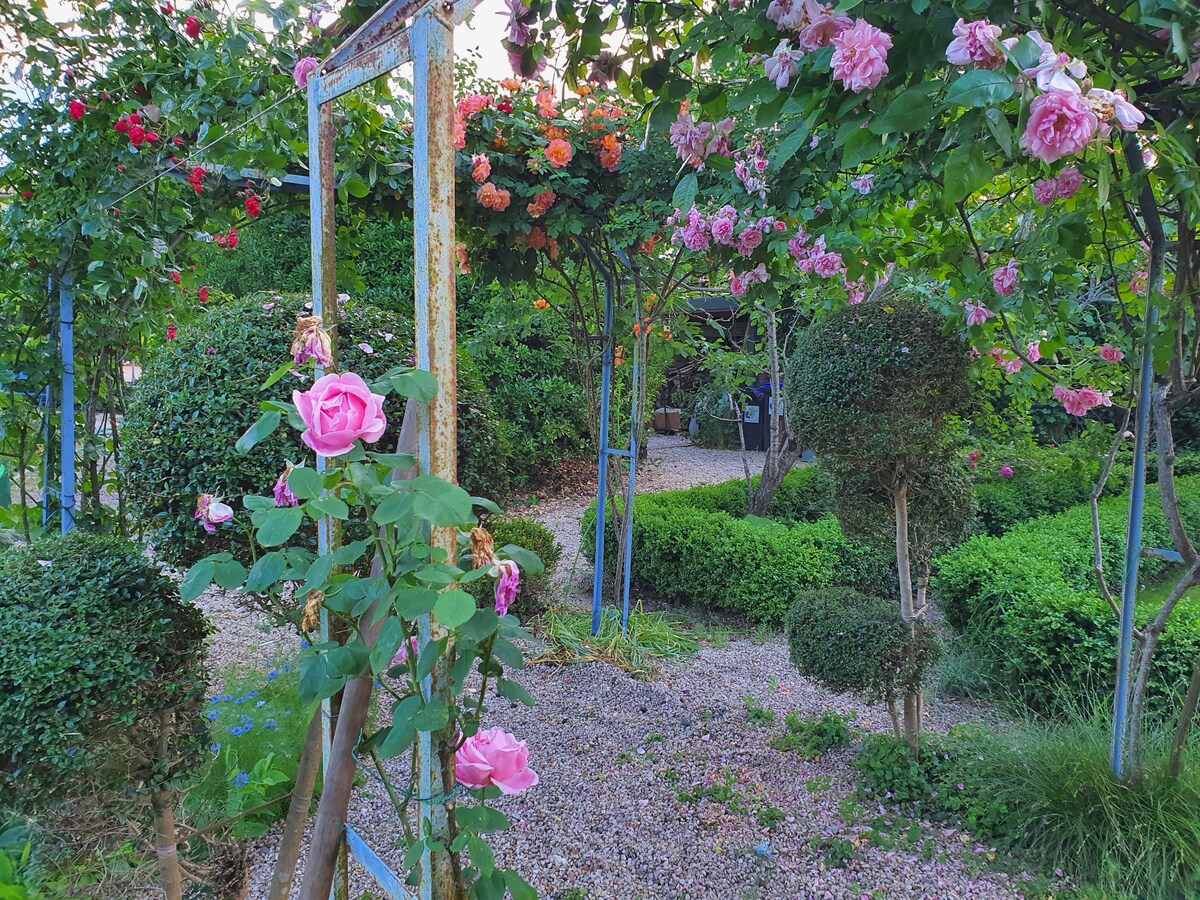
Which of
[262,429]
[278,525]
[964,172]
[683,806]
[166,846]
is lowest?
[683,806]

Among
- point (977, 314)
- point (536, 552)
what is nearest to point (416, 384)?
point (977, 314)

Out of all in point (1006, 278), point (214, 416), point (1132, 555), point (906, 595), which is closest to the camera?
point (214, 416)

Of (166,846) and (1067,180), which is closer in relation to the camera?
(1067,180)

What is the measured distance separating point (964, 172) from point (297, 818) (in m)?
1.61

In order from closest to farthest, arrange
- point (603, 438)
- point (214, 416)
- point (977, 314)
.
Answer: point (214, 416) → point (977, 314) → point (603, 438)

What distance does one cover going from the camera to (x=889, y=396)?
2285 mm

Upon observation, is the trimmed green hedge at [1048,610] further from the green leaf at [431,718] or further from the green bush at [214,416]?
the green leaf at [431,718]

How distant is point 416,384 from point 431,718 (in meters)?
0.41

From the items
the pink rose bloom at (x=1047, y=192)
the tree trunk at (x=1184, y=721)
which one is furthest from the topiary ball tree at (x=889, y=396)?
the pink rose bloom at (x=1047, y=192)

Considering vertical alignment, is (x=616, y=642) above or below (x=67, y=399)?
below

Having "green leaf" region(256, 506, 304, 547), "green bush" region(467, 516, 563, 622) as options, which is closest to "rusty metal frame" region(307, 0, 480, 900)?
"green leaf" region(256, 506, 304, 547)

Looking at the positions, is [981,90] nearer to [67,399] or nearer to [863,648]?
[863,648]

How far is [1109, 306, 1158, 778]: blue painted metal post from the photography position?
1.89m

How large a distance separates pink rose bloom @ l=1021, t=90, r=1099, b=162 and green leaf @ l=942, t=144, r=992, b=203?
3.1 inches
